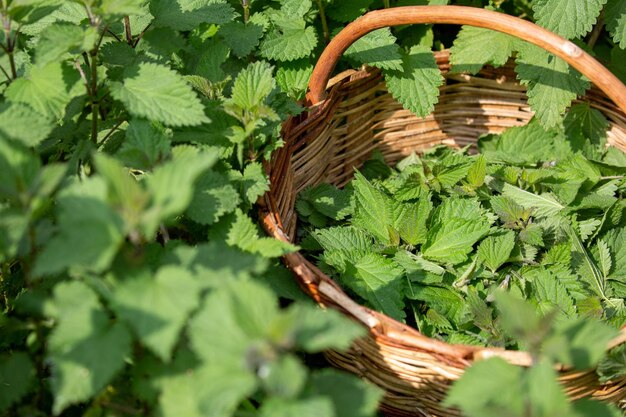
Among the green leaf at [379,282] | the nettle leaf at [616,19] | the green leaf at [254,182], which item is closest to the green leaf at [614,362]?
the green leaf at [379,282]

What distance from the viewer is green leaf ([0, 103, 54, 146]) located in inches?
51.4

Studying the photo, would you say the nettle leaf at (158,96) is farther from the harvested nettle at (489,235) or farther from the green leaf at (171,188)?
the harvested nettle at (489,235)

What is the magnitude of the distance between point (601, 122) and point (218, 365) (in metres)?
1.62

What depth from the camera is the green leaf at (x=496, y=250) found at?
1.83 metres

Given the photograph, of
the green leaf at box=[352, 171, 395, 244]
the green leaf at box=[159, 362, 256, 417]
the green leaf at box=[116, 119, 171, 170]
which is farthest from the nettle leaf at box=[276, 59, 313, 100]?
the green leaf at box=[159, 362, 256, 417]

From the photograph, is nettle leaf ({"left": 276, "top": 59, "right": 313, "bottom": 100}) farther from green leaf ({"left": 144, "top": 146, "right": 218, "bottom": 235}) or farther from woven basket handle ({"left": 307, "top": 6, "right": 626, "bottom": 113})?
green leaf ({"left": 144, "top": 146, "right": 218, "bottom": 235})

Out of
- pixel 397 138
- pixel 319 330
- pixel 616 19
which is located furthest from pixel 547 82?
pixel 319 330

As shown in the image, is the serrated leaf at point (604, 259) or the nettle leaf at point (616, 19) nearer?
the serrated leaf at point (604, 259)

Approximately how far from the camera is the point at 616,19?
81.4 inches

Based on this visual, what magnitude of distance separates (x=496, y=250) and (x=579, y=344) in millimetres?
720

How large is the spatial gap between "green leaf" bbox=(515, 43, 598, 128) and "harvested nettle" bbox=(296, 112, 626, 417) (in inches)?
6.3

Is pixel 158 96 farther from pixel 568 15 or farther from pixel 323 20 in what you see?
pixel 568 15

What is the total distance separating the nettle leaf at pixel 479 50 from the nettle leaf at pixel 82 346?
1.36 meters

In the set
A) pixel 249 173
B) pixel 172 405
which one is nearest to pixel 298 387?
pixel 172 405
